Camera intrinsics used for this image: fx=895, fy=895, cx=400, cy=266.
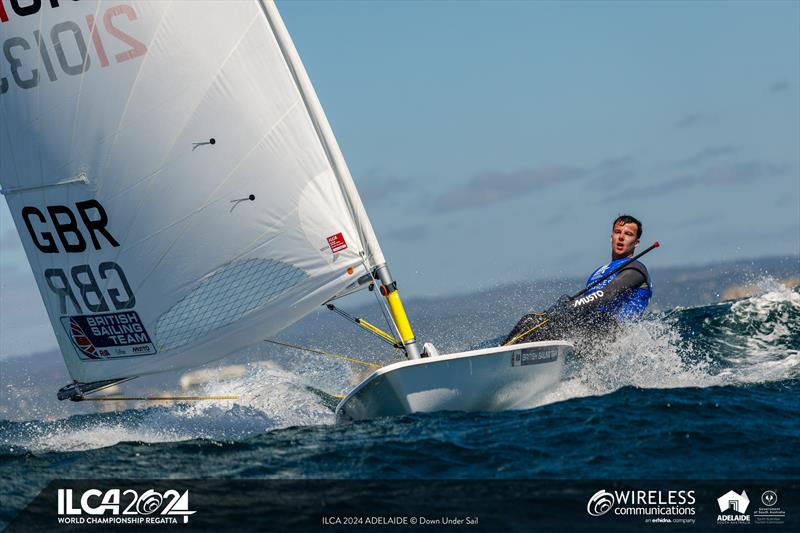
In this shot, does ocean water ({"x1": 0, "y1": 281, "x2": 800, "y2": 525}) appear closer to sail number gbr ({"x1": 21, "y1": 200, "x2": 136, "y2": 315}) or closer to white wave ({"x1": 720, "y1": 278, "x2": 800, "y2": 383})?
white wave ({"x1": 720, "y1": 278, "x2": 800, "y2": 383})

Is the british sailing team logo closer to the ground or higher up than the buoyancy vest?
higher up

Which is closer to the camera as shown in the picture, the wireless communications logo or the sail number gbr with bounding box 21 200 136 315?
the wireless communications logo

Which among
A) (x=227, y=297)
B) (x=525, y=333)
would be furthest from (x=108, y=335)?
(x=525, y=333)

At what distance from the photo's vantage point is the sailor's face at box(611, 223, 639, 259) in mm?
9648

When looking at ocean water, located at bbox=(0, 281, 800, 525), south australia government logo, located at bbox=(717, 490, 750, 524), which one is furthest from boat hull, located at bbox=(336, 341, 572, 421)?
south australia government logo, located at bbox=(717, 490, 750, 524)

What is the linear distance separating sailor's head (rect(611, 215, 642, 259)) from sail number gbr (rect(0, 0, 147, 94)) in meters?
5.19

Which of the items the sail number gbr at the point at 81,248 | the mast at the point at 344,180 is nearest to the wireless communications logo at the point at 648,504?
the mast at the point at 344,180

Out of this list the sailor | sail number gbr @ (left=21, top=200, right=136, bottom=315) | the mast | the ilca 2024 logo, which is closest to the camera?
the ilca 2024 logo

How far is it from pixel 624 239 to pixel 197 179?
453cm

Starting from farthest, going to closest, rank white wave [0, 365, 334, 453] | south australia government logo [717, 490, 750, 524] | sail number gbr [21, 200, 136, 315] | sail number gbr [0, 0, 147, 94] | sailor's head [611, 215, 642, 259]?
sailor's head [611, 215, 642, 259]
sail number gbr [21, 200, 136, 315]
white wave [0, 365, 334, 453]
sail number gbr [0, 0, 147, 94]
south australia government logo [717, 490, 750, 524]

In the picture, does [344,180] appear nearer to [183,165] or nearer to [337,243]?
[337,243]

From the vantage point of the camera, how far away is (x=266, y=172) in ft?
27.4

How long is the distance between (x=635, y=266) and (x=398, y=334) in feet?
8.75

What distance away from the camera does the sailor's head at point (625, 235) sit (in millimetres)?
9648
